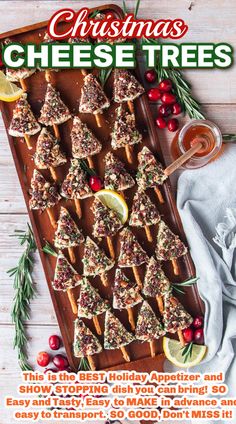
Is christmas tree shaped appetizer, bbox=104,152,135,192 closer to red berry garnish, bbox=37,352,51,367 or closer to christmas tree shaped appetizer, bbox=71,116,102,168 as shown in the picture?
christmas tree shaped appetizer, bbox=71,116,102,168

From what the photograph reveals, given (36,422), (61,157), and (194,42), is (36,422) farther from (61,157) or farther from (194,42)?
(194,42)

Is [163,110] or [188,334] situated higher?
[163,110]

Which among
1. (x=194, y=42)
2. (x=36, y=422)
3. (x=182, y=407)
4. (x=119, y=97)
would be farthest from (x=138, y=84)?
(x=36, y=422)

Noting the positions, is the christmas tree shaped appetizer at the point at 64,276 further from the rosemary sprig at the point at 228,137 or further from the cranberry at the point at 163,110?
the rosemary sprig at the point at 228,137

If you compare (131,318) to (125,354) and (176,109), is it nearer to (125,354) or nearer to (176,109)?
(125,354)

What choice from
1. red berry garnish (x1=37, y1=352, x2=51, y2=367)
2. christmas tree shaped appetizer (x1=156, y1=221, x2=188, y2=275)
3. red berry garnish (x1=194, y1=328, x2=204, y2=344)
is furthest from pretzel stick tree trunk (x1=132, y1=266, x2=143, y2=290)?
red berry garnish (x1=37, y1=352, x2=51, y2=367)

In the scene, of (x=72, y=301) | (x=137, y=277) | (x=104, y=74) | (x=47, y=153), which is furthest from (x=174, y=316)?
(x=104, y=74)
